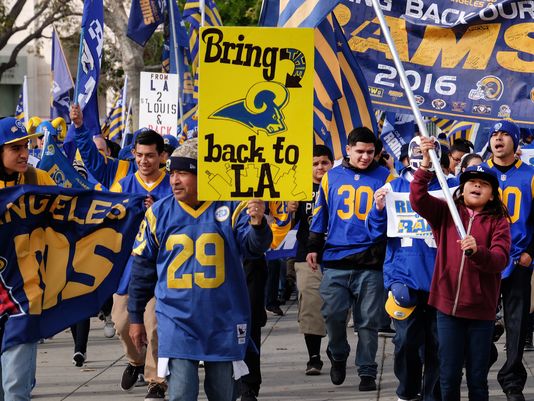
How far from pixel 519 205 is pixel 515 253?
1.19 ft

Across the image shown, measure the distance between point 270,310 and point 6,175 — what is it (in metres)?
8.15

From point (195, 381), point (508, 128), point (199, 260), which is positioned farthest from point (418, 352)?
point (199, 260)

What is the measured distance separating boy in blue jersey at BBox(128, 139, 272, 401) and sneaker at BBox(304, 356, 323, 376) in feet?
12.6

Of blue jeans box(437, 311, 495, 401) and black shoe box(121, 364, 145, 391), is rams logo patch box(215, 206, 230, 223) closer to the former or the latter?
blue jeans box(437, 311, 495, 401)

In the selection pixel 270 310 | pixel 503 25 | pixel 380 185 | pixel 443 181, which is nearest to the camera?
pixel 443 181

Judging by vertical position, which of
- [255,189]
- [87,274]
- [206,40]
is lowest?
[87,274]

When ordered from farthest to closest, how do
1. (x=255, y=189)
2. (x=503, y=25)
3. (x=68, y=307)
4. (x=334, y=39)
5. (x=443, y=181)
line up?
(x=334, y=39) → (x=503, y=25) → (x=68, y=307) → (x=443, y=181) → (x=255, y=189)

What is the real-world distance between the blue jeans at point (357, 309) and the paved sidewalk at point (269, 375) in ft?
0.93

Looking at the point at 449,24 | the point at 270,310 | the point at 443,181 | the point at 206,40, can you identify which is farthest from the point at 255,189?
the point at 270,310

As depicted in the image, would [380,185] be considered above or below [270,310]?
above

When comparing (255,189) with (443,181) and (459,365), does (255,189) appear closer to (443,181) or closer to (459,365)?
(443,181)

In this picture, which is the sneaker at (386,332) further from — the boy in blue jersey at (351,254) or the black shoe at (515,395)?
the black shoe at (515,395)

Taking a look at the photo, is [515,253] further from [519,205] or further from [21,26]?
[21,26]

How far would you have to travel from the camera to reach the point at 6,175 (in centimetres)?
708
